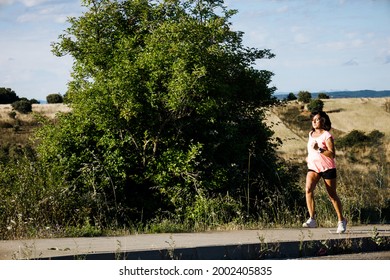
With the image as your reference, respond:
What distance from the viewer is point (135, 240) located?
9.66m

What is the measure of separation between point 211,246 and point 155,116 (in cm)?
932

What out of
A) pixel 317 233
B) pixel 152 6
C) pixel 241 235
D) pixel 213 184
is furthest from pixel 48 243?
pixel 152 6

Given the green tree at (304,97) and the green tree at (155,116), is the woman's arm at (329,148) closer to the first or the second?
the green tree at (155,116)

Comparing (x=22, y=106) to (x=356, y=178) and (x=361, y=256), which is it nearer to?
(x=356, y=178)

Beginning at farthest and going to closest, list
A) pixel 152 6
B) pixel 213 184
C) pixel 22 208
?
1. pixel 152 6
2. pixel 213 184
3. pixel 22 208

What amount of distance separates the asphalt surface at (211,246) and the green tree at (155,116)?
6413 mm

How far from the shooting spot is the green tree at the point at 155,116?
56.7 feet

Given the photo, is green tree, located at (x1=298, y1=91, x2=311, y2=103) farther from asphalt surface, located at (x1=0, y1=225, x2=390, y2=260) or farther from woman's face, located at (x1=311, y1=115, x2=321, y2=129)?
asphalt surface, located at (x1=0, y1=225, x2=390, y2=260)

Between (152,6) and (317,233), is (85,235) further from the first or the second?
(152,6)

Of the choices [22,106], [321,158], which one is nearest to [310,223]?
[321,158]

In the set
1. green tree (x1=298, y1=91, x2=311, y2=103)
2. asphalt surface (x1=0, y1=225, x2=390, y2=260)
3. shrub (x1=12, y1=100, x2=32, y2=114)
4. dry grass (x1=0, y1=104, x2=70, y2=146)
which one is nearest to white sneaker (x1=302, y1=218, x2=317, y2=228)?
asphalt surface (x1=0, y1=225, x2=390, y2=260)

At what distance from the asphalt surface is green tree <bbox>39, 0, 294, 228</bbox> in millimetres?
6413
